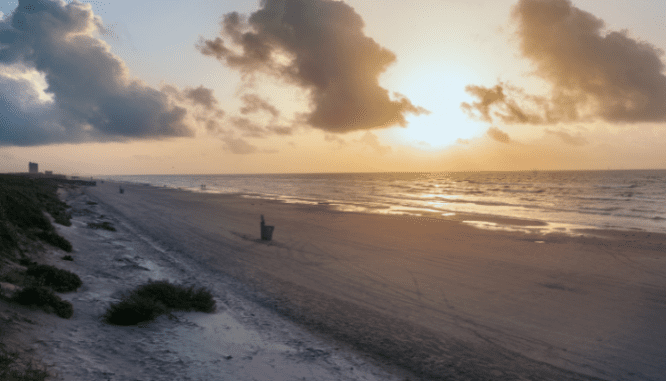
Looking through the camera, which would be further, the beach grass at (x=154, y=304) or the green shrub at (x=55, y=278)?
the green shrub at (x=55, y=278)

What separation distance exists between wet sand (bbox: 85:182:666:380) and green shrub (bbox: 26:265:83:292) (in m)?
4.08

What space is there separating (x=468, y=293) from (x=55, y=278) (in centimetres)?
1062

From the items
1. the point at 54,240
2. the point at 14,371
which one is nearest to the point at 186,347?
the point at 14,371

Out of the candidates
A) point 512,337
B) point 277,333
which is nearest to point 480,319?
point 512,337

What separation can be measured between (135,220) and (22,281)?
59.3ft

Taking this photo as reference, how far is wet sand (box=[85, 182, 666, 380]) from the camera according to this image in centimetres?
656

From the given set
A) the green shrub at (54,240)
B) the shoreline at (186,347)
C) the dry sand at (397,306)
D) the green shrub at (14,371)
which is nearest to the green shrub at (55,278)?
the shoreline at (186,347)

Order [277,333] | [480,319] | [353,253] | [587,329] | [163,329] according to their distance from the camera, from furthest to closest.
A: [353,253], [480,319], [587,329], [277,333], [163,329]

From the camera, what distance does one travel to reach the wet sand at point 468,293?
656cm

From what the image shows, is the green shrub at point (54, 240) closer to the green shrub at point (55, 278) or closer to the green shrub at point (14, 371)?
the green shrub at point (55, 278)

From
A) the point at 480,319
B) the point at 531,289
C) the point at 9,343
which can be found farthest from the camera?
the point at 531,289

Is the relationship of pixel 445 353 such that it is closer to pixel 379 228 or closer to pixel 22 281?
pixel 22 281

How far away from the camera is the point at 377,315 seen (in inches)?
332

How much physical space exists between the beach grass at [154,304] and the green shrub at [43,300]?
2.15 feet
